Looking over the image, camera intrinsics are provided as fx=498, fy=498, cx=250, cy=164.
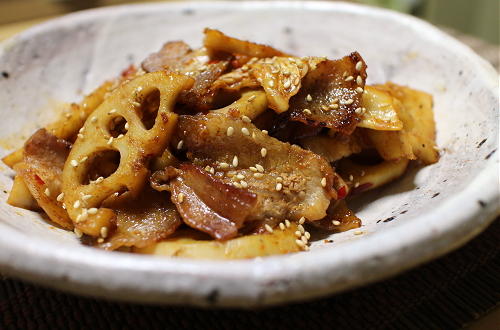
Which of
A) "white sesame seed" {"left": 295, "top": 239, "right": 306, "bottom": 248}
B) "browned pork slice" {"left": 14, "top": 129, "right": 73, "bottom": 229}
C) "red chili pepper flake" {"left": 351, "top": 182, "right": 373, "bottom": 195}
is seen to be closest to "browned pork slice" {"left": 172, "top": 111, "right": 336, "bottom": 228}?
"white sesame seed" {"left": 295, "top": 239, "right": 306, "bottom": 248}

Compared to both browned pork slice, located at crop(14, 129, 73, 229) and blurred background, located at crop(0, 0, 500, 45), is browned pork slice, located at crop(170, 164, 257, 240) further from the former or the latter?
blurred background, located at crop(0, 0, 500, 45)

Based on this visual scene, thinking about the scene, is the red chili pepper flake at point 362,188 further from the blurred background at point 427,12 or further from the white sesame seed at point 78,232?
the blurred background at point 427,12

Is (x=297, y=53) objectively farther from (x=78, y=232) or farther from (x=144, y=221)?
(x=78, y=232)

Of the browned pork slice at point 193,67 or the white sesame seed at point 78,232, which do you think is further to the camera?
the browned pork slice at point 193,67

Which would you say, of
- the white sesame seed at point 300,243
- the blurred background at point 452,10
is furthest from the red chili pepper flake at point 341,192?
the blurred background at point 452,10

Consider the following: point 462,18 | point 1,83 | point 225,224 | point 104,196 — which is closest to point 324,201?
point 225,224

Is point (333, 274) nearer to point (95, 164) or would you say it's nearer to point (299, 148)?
point (299, 148)
